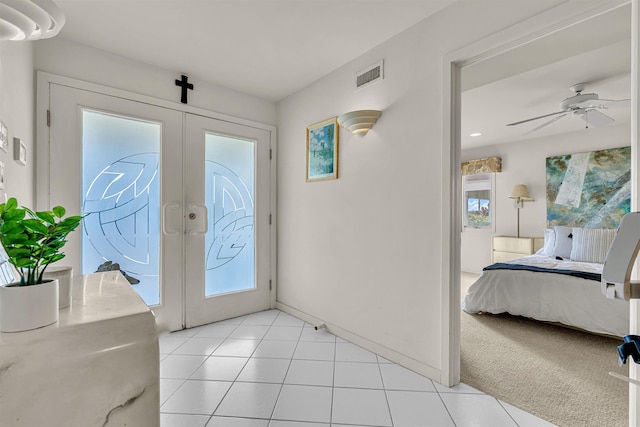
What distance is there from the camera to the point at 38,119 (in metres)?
2.01

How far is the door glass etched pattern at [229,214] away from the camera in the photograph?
2859 millimetres

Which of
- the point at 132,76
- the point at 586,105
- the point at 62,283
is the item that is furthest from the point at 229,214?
the point at 586,105

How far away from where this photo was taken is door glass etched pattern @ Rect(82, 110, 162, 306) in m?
2.24

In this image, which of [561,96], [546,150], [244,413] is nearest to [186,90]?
[244,413]

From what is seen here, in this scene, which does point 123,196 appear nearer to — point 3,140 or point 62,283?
point 3,140

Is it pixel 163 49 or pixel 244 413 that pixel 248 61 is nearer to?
pixel 163 49

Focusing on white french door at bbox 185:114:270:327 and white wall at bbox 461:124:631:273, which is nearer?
white french door at bbox 185:114:270:327

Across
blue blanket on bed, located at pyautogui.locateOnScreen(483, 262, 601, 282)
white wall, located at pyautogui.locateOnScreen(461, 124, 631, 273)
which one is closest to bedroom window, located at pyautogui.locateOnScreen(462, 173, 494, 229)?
white wall, located at pyautogui.locateOnScreen(461, 124, 631, 273)

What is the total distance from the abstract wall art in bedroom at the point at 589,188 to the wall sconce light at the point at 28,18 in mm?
5617

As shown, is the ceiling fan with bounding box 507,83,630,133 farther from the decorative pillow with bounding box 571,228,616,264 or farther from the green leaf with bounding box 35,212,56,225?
the green leaf with bounding box 35,212,56,225

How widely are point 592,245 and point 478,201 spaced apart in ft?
7.10

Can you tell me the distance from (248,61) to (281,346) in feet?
7.81

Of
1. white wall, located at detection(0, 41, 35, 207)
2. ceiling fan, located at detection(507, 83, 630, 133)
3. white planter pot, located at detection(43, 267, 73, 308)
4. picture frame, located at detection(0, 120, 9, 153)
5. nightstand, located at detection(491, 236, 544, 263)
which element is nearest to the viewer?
white planter pot, located at detection(43, 267, 73, 308)

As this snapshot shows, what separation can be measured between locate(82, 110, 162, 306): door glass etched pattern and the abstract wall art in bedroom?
5.42 m
